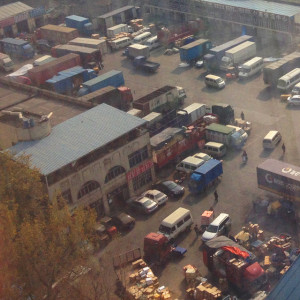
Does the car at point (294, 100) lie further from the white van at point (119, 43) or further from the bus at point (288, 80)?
the white van at point (119, 43)

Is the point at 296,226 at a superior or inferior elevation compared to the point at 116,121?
inferior

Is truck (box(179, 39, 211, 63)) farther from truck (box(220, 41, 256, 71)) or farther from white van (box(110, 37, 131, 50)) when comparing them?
white van (box(110, 37, 131, 50))

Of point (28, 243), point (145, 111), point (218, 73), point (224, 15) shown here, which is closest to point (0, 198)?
point (28, 243)

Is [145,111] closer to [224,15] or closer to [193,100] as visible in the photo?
[193,100]

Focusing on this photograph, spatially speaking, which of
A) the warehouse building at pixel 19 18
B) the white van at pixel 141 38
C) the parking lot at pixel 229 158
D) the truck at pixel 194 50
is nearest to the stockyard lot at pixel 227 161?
the parking lot at pixel 229 158

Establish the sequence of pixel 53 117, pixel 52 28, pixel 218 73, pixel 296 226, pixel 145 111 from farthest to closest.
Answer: pixel 52 28 → pixel 218 73 → pixel 145 111 → pixel 53 117 → pixel 296 226

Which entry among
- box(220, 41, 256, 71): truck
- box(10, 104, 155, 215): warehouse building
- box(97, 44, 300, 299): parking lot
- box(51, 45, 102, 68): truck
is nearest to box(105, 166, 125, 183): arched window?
box(10, 104, 155, 215): warehouse building
